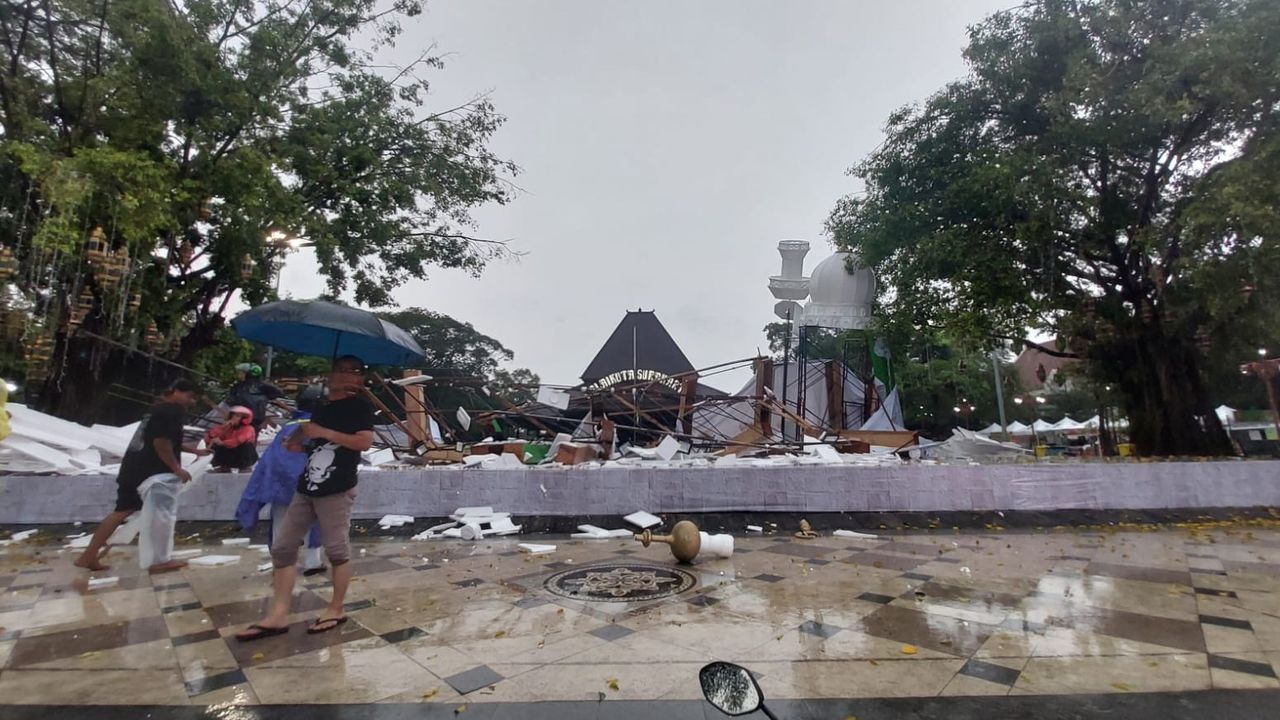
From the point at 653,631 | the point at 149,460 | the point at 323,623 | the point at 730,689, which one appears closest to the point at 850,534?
the point at 653,631

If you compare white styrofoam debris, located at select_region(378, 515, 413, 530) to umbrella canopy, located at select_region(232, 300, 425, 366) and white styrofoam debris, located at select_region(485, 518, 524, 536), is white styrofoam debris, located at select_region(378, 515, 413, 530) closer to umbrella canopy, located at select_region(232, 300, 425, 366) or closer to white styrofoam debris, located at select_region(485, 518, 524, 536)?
white styrofoam debris, located at select_region(485, 518, 524, 536)

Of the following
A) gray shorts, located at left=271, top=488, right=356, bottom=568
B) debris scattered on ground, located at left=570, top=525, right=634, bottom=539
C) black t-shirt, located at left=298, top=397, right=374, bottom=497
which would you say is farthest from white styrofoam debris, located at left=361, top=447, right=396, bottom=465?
black t-shirt, located at left=298, top=397, right=374, bottom=497

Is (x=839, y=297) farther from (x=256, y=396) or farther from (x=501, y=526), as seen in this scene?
(x=256, y=396)

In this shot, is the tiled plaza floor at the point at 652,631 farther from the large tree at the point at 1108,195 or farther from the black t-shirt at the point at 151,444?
the large tree at the point at 1108,195

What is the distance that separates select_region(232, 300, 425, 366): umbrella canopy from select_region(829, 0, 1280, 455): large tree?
1095cm

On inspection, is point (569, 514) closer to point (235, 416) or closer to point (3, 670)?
point (235, 416)

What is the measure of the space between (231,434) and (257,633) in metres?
5.04

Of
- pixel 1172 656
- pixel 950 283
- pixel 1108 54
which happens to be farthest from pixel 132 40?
pixel 1108 54

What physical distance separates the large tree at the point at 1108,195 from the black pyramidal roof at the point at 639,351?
830cm

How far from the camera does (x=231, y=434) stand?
25.2 feet

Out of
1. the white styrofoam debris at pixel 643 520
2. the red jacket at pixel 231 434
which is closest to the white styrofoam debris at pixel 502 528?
the white styrofoam debris at pixel 643 520

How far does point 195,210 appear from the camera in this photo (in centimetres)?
1162

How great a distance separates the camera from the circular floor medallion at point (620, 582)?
4629 millimetres

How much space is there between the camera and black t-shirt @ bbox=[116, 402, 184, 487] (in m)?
5.25
